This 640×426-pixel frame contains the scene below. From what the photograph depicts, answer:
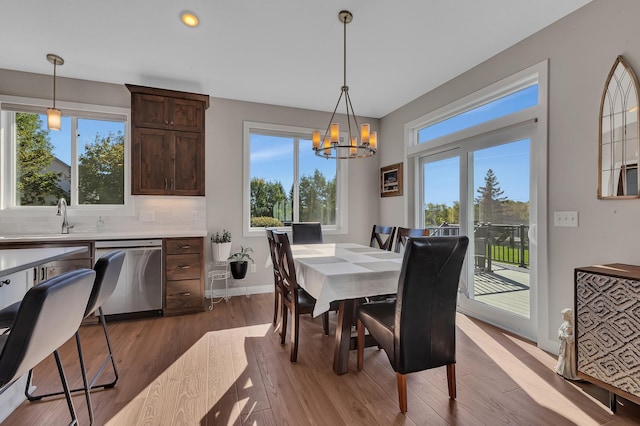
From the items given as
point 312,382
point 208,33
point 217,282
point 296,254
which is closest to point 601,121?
point 296,254

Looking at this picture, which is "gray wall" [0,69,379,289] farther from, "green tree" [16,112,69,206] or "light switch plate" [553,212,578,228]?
"light switch plate" [553,212,578,228]

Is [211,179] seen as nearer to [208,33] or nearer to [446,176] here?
[208,33]

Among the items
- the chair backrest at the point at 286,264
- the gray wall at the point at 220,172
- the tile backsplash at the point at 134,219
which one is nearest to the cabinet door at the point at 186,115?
the gray wall at the point at 220,172

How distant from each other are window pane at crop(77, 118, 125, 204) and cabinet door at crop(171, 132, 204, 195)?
0.80 meters

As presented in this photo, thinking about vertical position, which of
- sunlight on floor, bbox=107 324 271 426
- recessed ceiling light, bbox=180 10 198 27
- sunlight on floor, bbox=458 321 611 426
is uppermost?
recessed ceiling light, bbox=180 10 198 27

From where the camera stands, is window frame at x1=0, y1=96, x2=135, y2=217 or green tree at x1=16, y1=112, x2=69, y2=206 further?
green tree at x1=16, y1=112, x2=69, y2=206

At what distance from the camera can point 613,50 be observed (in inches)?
82.5

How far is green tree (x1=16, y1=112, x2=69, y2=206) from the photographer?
136 inches

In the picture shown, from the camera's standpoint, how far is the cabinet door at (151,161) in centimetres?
344

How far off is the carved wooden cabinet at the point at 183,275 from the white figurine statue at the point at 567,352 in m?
3.39

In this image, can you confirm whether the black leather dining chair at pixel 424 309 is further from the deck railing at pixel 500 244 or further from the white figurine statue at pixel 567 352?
the deck railing at pixel 500 244

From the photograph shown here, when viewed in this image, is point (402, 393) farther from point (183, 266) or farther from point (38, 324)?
point (183, 266)

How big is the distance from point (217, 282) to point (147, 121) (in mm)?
2207

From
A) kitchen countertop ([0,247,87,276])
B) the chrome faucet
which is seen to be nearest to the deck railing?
kitchen countertop ([0,247,87,276])
